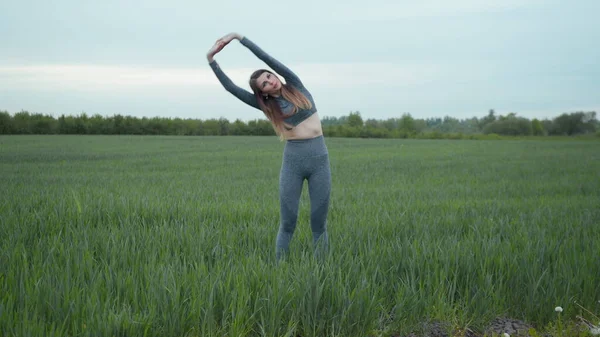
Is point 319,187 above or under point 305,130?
under

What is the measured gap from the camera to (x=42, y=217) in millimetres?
6246

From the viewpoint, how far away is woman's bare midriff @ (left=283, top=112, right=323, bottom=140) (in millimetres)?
4078

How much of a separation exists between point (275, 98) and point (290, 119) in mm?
235

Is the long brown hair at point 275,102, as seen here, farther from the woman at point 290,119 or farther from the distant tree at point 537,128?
the distant tree at point 537,128

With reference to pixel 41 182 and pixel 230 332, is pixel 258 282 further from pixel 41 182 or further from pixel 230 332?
pixel 41 182

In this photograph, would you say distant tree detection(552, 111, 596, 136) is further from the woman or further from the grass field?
the woman

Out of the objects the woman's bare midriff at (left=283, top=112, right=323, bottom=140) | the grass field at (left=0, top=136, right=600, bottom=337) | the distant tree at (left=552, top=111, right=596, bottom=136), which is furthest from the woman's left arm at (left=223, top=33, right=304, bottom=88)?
the distant tree at (left=552, top=111, right=596, bottom=136)

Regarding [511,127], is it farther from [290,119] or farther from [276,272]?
[276,272]

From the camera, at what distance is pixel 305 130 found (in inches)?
161

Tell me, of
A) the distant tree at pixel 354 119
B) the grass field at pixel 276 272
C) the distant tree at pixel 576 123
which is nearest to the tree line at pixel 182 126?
the distant tree at pixel 576 123

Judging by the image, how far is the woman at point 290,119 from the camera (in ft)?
13.3

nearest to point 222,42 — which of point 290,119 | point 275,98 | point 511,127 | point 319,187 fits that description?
point 275,98

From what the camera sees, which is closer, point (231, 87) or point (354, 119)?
point (231, 87)

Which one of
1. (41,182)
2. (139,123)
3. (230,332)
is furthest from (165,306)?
(139,123)
